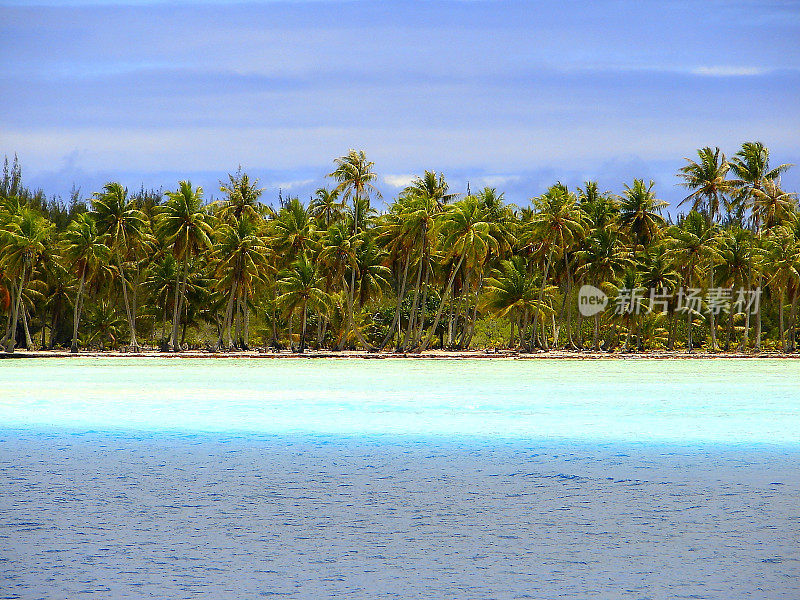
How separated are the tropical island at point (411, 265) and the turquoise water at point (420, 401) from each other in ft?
38.9

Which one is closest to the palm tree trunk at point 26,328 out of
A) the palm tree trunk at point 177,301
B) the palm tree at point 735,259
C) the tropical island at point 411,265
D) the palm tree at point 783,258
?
the tropical island at point 411,265

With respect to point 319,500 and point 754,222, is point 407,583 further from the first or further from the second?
point 754,222

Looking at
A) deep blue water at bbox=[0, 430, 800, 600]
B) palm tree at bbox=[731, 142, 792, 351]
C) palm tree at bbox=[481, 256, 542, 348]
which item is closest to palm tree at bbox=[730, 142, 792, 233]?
palm tree at bbox=[731, 142, 792, 351]

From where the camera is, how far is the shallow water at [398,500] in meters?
7.56

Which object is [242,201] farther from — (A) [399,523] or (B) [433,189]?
(A) [399,523]

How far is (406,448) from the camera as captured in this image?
1520 cm

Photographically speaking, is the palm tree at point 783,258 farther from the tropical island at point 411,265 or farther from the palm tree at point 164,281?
the palm tree at point 164,281

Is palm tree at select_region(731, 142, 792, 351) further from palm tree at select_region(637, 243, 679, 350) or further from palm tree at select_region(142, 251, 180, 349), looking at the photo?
palm tree at select_region(142, 251, 180, 349)

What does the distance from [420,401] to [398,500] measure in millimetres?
14000

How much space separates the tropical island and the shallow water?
31.1 m

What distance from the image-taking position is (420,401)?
24703 mm

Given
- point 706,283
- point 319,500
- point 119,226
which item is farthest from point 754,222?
point 319,500

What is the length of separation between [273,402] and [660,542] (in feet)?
54.3

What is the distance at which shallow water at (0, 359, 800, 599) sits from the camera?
756 centimetres
